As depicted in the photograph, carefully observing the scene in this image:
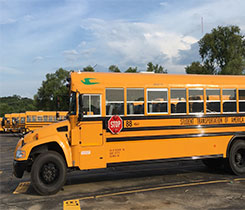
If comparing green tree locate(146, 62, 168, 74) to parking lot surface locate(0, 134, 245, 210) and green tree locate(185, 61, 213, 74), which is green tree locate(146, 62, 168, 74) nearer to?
green tree locate(185, 61, 213, 74)

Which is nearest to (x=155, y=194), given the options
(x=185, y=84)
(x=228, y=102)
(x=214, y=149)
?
(x=214, y=149)

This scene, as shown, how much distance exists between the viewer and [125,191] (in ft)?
22.9

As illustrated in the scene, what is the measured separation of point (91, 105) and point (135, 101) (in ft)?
4.12

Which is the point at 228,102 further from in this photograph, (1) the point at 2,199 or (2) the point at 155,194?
(1) the point at 2,199

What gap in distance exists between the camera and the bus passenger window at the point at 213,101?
8.40 metres

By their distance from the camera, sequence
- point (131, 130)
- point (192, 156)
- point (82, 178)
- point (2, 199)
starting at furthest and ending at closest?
point (82, 178)
point (192, 156)
point (131, 130)
point (2, 199)

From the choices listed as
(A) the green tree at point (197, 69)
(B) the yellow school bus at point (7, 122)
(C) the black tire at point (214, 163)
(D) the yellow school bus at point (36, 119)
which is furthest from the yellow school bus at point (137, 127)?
(A) the green tree at point (197, 69)

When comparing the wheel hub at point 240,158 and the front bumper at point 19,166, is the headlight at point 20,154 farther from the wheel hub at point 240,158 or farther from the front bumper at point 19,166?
the wheel hub at point 240,158

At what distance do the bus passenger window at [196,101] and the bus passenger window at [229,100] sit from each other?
0.84 m

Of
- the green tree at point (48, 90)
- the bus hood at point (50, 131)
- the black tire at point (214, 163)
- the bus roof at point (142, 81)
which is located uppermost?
the green tree at point (48, 90)

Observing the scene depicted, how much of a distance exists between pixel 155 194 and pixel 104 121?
2.28 meters

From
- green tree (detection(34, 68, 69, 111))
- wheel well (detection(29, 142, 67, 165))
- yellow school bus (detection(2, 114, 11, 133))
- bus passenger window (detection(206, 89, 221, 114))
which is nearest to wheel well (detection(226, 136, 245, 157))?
bus passenger window (detection(206, 89, 221, 114))

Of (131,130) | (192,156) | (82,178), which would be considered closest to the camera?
(131,130)

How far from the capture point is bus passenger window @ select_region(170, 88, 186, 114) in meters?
8.01
